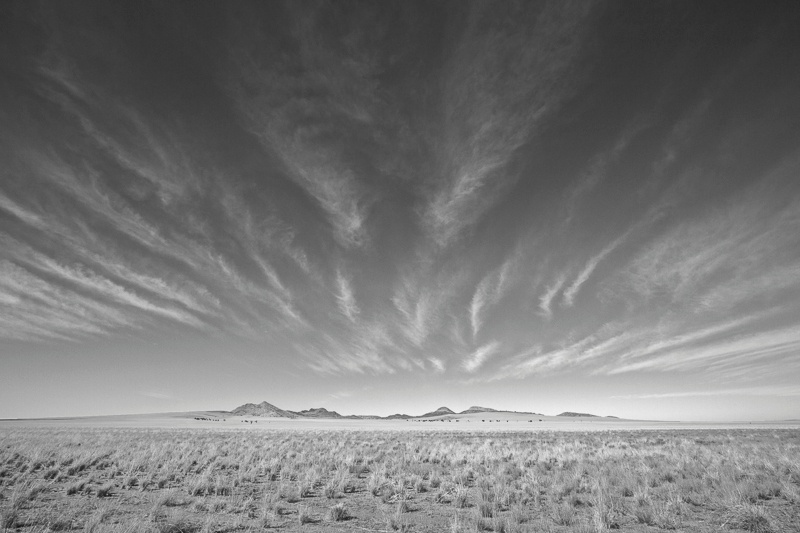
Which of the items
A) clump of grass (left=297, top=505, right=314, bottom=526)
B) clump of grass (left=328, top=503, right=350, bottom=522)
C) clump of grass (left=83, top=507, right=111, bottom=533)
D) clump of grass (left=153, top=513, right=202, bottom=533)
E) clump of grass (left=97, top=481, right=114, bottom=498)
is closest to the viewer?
clump of grass (left=83, top=507, right=111, bottom=533)

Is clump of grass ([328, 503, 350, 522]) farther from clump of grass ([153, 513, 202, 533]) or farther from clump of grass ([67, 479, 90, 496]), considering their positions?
clump of grass ([67, 479, 90, 496])

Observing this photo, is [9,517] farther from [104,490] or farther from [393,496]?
[393,496]

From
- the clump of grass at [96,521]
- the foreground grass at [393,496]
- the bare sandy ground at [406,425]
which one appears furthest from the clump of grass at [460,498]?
the bare sandy ground at [406,425]

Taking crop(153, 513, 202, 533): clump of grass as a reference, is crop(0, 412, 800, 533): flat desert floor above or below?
above

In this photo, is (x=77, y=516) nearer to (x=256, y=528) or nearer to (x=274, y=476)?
(x=256, y=528)

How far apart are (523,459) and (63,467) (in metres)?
20.1

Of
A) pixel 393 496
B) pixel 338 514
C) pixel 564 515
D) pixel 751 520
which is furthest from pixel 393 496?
pixel 751 520

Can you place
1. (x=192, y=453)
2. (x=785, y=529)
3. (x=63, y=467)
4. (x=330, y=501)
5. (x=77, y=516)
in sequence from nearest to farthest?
(x=785, y=529)
(x=77, y=516)
(x=330, y=501)
(x=63, y=467)
(x=192, y=453)

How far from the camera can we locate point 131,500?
1023 cm

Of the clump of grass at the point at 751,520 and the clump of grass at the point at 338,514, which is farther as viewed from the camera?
the clump of grass at the point at 338,514

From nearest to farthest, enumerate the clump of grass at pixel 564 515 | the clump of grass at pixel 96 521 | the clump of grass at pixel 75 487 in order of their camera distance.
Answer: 1. the clump of grass at pixel 96 521
2. the clump of grass at pixel 564 515
3. the clump of grass at pixel 75 487

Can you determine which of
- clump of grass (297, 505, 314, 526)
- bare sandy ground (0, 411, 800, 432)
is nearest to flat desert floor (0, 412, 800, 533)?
clump of grass (297, 505, 314, 526)

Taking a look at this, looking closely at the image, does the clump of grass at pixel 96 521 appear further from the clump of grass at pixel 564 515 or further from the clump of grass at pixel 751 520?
the clump of grass at pixel 751 520

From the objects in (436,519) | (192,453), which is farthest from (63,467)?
(436,519)
